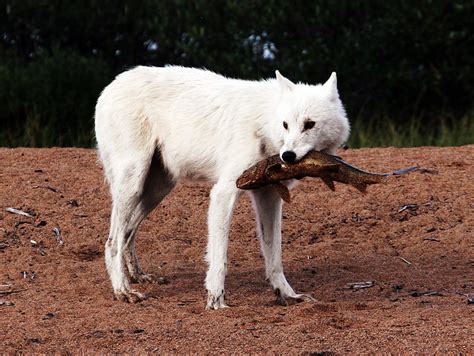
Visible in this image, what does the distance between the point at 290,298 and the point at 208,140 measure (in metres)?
1.44

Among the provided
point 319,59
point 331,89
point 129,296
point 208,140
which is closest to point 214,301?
point 129,296

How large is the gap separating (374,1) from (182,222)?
1173 centimetres

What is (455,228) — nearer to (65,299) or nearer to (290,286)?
(290,286)

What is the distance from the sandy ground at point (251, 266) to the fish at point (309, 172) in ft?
3.15

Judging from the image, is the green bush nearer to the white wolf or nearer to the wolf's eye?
the white wolf

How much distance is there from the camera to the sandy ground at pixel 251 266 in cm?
597

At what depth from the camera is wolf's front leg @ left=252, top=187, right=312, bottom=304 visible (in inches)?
290

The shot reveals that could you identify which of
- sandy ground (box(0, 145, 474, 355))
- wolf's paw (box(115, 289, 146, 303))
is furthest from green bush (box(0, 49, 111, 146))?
wolf's paw (box(115, 289, 146, 303))

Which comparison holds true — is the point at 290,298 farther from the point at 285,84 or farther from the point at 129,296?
the point at 285,84

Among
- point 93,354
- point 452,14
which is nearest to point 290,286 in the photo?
point 93,354

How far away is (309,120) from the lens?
6.60 m

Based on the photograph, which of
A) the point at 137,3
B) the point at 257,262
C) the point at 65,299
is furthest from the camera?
the point at 137,3

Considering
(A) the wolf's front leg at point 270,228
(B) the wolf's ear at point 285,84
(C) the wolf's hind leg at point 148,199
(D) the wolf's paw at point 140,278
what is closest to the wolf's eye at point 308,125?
(B) the wolf's ear at point 285,84

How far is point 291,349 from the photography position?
18.5 feet
